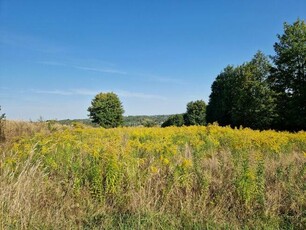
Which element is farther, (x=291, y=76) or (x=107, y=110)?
(x=107, y=110)

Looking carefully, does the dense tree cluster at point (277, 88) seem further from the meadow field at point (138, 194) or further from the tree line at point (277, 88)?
the meadow field at point (138, 194)

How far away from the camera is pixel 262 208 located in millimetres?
4266

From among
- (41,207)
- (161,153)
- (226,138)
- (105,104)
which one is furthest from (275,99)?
(105,104)

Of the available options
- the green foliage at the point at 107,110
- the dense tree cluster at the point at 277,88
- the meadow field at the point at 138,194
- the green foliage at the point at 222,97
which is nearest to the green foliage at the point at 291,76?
the dense tree cluster at the point at 277,88

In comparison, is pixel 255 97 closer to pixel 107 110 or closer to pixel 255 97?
pixel 255 97

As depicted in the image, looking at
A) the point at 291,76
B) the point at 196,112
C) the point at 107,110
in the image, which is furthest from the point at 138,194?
the point at 196,112

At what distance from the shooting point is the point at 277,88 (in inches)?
1278

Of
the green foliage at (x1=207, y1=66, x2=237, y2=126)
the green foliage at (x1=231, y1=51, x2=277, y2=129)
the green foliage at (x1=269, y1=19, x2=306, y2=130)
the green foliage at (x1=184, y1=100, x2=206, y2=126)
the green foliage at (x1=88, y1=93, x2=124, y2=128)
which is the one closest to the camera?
the green foliage at (x1=269, y1=19, x2=306, y2=130)

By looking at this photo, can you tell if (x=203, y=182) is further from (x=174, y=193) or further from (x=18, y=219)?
(x=18, y=219)

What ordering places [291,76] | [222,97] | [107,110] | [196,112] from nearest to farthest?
[291,76], [222,97], [107,110], [196,112]

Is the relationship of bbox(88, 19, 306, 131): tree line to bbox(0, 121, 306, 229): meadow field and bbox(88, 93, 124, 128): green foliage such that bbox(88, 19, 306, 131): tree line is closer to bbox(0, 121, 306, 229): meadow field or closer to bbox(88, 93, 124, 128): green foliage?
bbox(0, 121, 306, 229): meadow field

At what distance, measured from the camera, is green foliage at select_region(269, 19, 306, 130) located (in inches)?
1139

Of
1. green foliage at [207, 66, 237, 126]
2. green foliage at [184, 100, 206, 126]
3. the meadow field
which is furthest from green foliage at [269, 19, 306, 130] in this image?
green foliage at [184, 100, 206, 126]

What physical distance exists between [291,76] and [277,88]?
2039 millimetres
